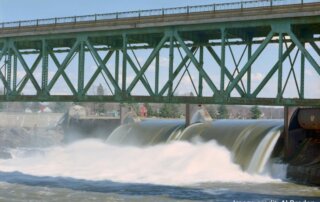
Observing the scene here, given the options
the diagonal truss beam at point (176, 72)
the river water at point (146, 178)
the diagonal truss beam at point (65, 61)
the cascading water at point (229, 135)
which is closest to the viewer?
the diagonal truss beam at point (176, 72)

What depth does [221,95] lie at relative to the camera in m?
28.1

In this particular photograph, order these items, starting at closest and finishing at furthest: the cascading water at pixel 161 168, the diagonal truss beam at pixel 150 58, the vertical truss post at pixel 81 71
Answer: the diagonal truss beam at pixel 150 58, the cascading water at pixel 161 168, the vertical truss post at pixel 81 71

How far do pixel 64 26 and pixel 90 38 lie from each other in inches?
72.2

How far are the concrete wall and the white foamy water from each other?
48122 mm

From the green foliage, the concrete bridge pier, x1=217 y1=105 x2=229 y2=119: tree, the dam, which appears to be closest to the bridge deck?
the dam

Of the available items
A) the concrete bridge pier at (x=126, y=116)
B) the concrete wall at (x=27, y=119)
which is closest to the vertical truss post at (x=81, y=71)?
the concrete bridge pier at (x=126, y=116)

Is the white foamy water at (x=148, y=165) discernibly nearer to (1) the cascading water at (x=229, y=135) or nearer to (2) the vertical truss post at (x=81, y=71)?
→ (1) the cascading water at (x=229, y=135)

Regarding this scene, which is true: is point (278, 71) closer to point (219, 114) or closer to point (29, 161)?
point (29, 161)

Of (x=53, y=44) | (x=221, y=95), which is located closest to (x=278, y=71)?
(x=221, y=95)

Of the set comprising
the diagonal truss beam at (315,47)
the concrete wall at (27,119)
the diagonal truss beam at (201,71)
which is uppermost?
the concrete wall at (27,119)

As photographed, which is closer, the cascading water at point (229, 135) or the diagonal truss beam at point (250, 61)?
the diagonal truss beam at point (250, 61)

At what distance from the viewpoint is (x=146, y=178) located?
3850cm

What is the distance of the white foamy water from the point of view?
38378 millimetres

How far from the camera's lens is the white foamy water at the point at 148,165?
38.4 m
